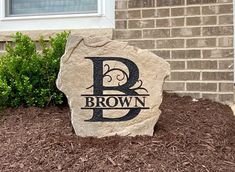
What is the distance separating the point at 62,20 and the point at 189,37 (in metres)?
1.78

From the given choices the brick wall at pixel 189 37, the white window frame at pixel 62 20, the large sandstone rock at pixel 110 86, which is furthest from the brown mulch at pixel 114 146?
the white window frame at pixel 62 20

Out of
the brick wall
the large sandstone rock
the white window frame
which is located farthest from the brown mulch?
the white window frame

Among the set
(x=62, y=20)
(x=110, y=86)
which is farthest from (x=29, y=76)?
(x=62, y=20)

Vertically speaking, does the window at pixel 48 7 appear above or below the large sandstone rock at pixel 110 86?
above

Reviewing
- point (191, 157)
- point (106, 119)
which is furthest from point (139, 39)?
point (191, 157)

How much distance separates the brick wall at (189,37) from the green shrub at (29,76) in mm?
1243

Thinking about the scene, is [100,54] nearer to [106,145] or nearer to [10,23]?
[106,145]

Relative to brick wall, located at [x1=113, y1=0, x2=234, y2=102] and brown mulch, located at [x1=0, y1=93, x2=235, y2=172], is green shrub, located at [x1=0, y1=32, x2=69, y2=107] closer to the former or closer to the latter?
brown mulch, located at [x1=0, y1=93, x2=235, y2=172]

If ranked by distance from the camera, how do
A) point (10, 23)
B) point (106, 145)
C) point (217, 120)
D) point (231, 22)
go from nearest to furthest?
point (106, 145) < point (217, 120) < point (231, 22) < point (10, 23)

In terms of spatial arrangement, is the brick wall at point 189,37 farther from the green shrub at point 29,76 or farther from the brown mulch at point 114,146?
the green shrub at point 29,76

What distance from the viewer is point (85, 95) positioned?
3.69 m

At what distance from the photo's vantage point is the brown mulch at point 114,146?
3.17 metres

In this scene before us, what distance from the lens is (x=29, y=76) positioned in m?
4.44

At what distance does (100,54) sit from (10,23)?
262 centimetres
